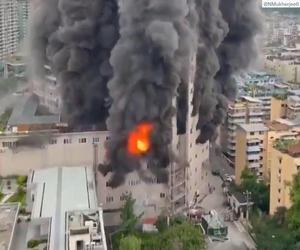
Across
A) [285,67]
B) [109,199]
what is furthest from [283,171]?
[285,67]

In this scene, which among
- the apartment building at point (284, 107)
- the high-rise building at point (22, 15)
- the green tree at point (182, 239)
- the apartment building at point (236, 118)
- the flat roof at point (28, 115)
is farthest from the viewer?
the high-rise building at point (22, 15)

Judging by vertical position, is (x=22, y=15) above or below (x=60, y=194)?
above

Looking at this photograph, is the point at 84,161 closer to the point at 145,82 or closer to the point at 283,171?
the point at 145,82

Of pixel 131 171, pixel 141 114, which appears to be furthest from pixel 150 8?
pixel 131 171

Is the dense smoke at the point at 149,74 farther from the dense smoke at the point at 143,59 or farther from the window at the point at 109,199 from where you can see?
the window at the point at 109,199

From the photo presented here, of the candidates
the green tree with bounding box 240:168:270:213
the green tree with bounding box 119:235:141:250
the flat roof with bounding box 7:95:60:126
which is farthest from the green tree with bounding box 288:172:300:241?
the flat roof with bounding box 7:95:60:126

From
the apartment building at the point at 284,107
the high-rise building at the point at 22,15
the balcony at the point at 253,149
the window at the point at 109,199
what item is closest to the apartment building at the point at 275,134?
the balcony at the point at 253,149

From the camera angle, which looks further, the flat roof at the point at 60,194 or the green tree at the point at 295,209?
the green tree at the point at 295,209

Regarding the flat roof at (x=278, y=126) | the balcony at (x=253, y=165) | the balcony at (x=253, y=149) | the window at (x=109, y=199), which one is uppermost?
the flat roof at (x=278, y=126)
